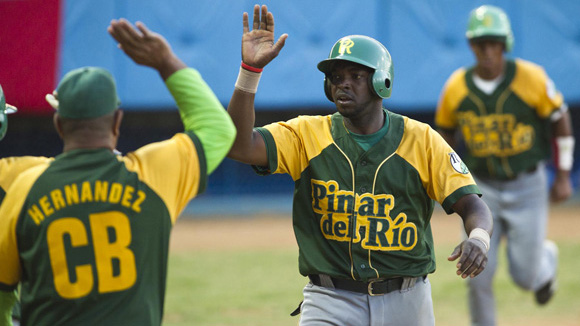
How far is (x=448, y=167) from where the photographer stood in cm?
407

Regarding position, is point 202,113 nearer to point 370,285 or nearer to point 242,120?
point 242,120

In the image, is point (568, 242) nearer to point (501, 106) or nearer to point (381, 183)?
point (501, 106)

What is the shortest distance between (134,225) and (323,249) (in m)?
1.50

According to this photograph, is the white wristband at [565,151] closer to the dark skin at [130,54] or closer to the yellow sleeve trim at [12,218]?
the dark skin at [130,54]

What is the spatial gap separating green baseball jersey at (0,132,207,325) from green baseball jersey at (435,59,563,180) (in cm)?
454

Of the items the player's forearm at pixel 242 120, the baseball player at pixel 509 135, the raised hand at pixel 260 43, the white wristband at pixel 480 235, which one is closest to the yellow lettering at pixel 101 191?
the player's forearm at pixel 242 120

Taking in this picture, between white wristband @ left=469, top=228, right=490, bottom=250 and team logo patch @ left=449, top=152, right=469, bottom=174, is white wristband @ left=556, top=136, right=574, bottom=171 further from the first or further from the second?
white wristband @ left=469, top=228, right=490, bottom=250

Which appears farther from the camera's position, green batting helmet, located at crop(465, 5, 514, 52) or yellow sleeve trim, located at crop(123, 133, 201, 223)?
green batting helmet, located at crop(465, 5, 514, 52)

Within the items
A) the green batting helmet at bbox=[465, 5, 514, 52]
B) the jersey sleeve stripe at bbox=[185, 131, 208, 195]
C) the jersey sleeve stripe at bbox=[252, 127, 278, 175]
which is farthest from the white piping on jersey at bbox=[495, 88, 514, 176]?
the jersey sleeve stripe at bbox=[185, 131, 208, 195]

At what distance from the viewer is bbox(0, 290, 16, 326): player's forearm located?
10.2 feet

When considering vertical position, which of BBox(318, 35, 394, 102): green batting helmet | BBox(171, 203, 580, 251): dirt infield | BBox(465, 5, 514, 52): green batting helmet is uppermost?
BBox(465, 5, 514, 52): green batting helmet

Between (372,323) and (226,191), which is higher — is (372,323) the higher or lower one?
the higher one

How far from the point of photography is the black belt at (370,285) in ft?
13.4

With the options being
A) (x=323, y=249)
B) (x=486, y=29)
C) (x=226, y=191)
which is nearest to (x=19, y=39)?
(x=226, y=191)
